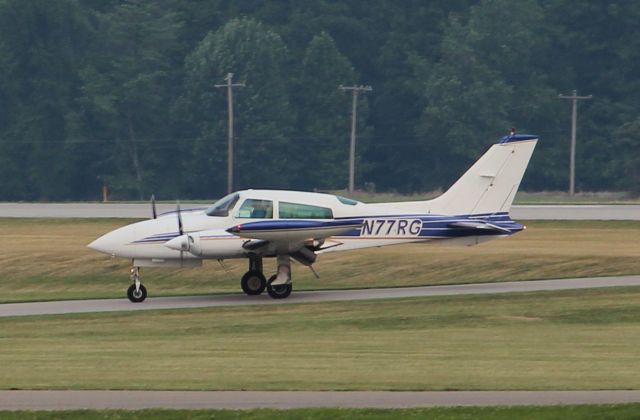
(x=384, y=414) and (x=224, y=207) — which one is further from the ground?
(x=224, y=207)

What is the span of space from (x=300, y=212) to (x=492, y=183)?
463 centimetres

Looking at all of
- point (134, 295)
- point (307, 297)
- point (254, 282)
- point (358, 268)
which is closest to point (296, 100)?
point (358, 268)

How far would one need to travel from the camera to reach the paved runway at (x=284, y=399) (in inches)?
621

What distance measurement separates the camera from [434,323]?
2545 centimetres

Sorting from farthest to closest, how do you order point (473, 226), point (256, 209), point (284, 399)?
point (473, 226)
point (256, 209)
point (284, 399)

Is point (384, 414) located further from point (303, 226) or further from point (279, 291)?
point (279, 291)

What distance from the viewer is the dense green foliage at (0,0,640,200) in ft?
284

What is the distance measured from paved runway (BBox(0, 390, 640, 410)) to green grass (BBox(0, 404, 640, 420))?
1.29 ft

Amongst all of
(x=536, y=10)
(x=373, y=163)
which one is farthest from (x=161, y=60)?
(x=536, y=10)

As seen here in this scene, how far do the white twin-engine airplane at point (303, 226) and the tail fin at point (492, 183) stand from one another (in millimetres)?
22

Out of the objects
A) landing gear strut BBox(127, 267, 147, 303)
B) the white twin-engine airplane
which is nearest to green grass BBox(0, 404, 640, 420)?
the white twin-engine airplane

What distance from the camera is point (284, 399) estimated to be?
16.2 metres

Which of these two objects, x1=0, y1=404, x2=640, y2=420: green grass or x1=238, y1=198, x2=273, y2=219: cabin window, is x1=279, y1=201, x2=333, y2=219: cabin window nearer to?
x1=238, y1=198, x2=273, y2=219: cabin window

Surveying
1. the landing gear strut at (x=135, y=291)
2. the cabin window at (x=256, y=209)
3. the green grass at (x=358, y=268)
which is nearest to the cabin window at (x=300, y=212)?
the cabin window at (x=256, y=209)
